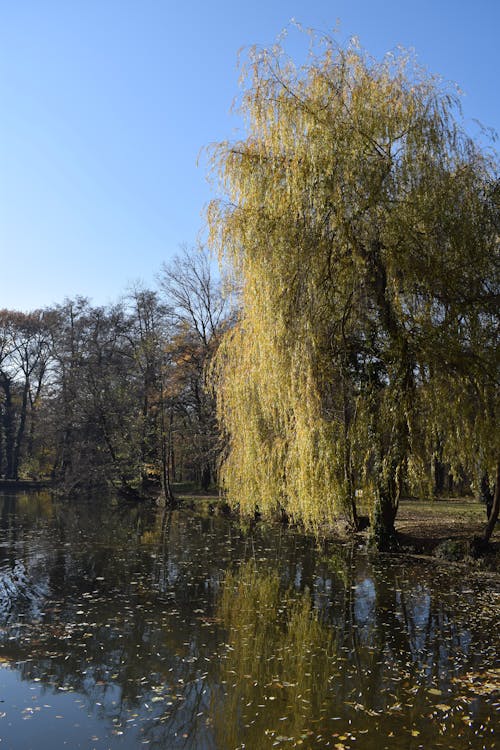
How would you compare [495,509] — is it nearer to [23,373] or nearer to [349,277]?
[349,277]

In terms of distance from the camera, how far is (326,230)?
35.8 ft

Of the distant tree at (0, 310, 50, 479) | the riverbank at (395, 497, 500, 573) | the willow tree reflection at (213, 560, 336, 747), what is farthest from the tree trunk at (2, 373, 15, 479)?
the willow tree reflection at (213, 560, 336, 747)

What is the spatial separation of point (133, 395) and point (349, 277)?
21733mm

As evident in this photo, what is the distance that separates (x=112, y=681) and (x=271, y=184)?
8143 mm

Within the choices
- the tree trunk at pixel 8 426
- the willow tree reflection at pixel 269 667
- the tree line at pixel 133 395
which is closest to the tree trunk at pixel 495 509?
the willow tree reflection at pixel 269 667

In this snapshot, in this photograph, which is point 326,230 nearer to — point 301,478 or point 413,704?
point 301,478

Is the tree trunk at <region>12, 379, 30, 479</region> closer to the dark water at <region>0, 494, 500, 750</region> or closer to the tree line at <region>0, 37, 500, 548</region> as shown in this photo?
the dark water at <region>0, 494, 500, 750</region>

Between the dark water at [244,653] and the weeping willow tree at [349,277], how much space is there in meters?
1.79

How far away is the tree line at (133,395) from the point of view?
29.2m

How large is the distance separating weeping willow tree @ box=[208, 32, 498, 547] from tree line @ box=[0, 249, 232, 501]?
15.3 meters

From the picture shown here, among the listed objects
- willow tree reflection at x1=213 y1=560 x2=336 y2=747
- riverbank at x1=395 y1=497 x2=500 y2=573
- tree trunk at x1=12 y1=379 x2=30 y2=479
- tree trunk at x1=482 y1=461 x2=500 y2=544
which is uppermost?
tree trunk at x1=12 y1=379 x2=30 y2=479

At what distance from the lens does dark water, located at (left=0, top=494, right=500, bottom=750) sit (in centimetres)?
514

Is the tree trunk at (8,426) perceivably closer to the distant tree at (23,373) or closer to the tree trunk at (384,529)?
the distant tree at (23,373)

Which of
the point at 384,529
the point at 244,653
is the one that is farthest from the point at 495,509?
the point at 244,653
